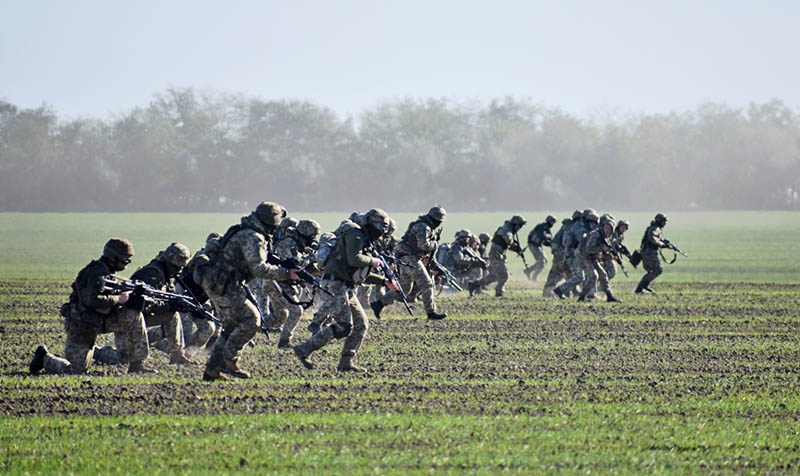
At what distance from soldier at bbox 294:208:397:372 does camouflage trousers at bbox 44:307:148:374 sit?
1770 millimetres

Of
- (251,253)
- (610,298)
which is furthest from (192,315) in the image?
(610,298)

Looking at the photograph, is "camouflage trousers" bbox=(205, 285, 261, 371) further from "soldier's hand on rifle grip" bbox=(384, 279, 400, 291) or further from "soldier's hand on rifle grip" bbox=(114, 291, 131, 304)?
"soldier's hand on rifle grip" bbox=(384, 279, 400, 291)

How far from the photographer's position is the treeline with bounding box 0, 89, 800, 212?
114 metres

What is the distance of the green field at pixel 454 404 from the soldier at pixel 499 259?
5.14m

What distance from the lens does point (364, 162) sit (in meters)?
126

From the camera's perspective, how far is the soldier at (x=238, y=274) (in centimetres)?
1309

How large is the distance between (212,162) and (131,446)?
109 metres

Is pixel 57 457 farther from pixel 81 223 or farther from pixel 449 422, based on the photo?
pixel 81 223

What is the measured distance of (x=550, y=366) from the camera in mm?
15375

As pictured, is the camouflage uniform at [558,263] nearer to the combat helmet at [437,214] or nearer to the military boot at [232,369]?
the combat helmet at [437,214]

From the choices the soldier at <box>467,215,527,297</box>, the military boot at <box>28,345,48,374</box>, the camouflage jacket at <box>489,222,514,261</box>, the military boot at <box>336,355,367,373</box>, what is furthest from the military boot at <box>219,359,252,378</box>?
the camouflage jacket at <box>489,222,514,261</box>

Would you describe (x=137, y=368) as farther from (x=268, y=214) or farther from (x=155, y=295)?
(x=268, y=214)

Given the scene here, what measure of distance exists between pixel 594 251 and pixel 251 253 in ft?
42.3

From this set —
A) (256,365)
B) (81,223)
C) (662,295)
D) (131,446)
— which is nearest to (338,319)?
(256,365)
